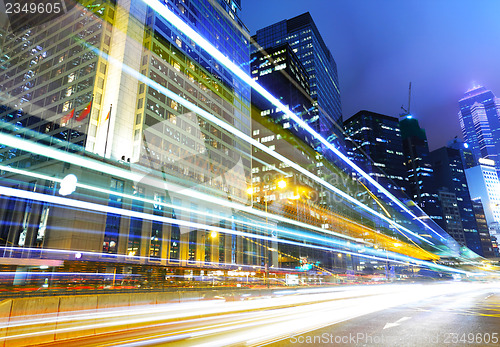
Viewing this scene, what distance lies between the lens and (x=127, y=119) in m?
65.6

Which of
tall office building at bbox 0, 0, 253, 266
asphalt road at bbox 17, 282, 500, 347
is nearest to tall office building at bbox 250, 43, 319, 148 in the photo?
tall office building at bbox 0, 0, 253, 266

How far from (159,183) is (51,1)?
74204 mm

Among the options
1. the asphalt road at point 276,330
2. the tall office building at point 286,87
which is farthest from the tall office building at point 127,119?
the tall office building at point 286,87

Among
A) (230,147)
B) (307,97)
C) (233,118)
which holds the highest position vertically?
(307,97)

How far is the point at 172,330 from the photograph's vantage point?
10.9 meters

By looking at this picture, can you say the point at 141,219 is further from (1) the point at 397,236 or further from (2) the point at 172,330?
(1) the point at 397,236

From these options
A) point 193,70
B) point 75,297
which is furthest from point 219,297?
point 193,70

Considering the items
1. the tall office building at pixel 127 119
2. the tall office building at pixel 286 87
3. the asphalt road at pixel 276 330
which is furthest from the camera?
the tall office building at pixel 286 87

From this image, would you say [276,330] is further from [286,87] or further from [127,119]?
[286,87]

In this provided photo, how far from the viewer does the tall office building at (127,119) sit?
164 ft

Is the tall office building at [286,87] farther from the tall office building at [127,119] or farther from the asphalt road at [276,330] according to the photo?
the asphalt road at [276,330]

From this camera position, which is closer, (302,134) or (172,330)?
(172,330)

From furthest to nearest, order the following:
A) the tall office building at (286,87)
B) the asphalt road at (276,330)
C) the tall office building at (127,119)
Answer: the tall office building at (286,87) < the tall office building at (127,119) < the asphalt road at (276,330)

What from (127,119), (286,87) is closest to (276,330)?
(127,119)
